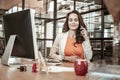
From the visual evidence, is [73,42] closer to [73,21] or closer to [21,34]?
[73,21]

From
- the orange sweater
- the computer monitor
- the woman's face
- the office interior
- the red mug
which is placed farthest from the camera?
the office interior

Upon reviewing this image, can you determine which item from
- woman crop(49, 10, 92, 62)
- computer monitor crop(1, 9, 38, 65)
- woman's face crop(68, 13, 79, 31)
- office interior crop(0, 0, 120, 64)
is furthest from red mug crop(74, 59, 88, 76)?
office interior crop(0, 0, 120, 64)

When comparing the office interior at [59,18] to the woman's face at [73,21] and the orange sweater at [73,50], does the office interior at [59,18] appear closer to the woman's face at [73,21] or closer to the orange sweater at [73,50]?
the woman's face at [73,21]

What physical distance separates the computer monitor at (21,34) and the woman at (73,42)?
0.81 meters

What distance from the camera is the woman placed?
2.59 meters

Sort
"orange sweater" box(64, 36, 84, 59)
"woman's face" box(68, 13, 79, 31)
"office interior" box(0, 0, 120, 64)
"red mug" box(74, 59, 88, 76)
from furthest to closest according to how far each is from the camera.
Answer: "office interior" box(0, 0, 120, 64) → "woman's face" box(68, 13, 79, 31) → "orange sweater" box(64, 36, 84, 59) → "red mug" box(74, 59, 88, 76)

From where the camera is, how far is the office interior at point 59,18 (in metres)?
5.57

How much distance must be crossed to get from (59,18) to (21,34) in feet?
20.1

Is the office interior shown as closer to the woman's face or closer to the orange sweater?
the woman's face

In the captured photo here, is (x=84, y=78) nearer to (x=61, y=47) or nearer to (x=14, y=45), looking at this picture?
(x=14, y=45)

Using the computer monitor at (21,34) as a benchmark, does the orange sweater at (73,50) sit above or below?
below

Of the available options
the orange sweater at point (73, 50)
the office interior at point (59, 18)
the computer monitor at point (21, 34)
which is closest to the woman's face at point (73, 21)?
the orange sweater at point (73, 50)

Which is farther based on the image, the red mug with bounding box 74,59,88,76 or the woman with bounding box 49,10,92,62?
the woman with bounding box 49,10,92,62

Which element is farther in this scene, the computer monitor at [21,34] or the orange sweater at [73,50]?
the orange sweater at [73,50]
